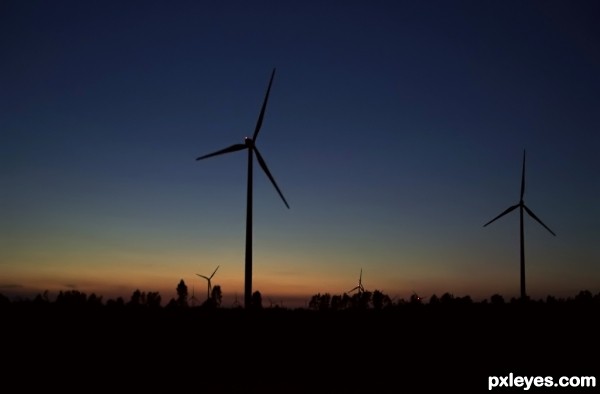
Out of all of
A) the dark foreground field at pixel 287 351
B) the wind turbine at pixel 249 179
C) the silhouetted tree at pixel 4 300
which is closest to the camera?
the dark foreground field at pixel 287 351

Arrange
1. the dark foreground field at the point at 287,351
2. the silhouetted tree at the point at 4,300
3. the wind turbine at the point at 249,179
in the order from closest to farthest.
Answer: the dark foreground field at the point at 287,351 → the wind turbine at the point at 249,179 → the silhouetted tree at the point at 4,300

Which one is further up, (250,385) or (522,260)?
(522,260)

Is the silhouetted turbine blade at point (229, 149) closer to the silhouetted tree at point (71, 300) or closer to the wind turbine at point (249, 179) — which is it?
the wind turbine at point (249, 179)

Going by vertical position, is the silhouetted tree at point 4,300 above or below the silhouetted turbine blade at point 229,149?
below

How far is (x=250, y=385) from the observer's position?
44.2 meters

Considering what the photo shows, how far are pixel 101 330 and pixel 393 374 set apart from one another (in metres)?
33.6

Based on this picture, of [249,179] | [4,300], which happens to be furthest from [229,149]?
[4,300]

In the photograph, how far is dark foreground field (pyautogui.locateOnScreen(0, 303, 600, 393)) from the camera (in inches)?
1764

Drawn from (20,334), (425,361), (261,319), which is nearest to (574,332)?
(425,361)

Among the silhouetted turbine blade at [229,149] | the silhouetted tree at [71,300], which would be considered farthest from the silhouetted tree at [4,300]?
the silhouetted turbine blade at [229,149]

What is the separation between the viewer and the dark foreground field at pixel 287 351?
44.8 meters

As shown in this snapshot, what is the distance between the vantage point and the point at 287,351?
60.4 meters

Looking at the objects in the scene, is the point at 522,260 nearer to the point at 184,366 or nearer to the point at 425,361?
the point at 425,361

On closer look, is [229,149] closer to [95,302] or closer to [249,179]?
[249,179]
